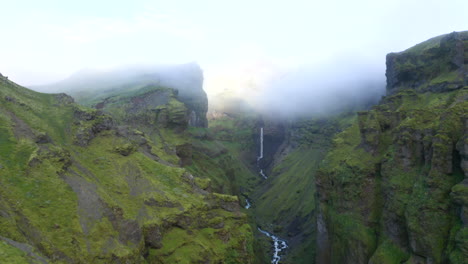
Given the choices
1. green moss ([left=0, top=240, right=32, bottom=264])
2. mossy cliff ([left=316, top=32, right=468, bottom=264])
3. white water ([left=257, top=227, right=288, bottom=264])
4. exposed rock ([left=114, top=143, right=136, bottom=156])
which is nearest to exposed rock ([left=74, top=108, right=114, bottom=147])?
exposed rock ([left=114, top=143, right=136, bottom=156])

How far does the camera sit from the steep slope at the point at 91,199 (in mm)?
69600

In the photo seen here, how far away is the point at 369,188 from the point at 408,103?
137 ft

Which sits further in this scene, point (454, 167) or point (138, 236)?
point (454, 167)

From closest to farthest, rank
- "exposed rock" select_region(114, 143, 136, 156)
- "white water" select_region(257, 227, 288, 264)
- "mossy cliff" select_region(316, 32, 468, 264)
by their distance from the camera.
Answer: "mossy cliff" select_region(316, 32, 468, 264), "exposed rock" select_region(114, 143, 136, 156), "white water" select_region(257, 227, 288, 264)

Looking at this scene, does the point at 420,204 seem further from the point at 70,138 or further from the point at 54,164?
the point at 70,138

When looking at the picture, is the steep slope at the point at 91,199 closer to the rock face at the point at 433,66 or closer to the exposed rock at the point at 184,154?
the exposed rock at the point at 184,154

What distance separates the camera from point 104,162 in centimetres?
10319

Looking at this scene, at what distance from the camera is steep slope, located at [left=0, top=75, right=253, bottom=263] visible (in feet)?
228

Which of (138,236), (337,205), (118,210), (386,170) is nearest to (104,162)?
(118,210)

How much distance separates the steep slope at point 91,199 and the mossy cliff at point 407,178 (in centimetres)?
3580

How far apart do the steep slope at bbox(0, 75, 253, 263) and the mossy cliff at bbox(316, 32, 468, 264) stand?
3580 cm

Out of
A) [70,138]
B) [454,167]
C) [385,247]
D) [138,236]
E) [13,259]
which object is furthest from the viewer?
[70,138]

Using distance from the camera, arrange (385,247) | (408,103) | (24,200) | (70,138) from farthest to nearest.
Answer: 1. (408,103)
2. (70,138)
3. (385,247)
4. (24,200)

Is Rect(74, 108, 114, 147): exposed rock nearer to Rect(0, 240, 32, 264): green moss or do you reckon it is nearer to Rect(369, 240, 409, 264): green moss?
Rect(0, 240, 32, 264): green moss
